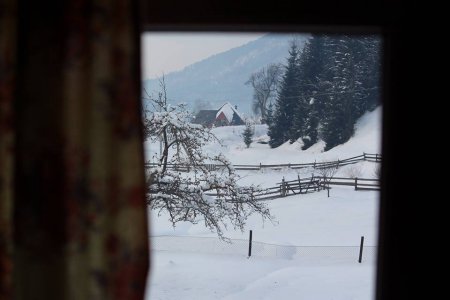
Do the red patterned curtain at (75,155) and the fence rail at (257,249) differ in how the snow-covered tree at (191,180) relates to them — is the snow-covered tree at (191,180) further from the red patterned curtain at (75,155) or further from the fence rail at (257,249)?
the red patterned curtain at (75,155)

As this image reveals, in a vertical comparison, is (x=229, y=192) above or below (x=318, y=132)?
below

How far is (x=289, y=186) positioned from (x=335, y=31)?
2.22ft

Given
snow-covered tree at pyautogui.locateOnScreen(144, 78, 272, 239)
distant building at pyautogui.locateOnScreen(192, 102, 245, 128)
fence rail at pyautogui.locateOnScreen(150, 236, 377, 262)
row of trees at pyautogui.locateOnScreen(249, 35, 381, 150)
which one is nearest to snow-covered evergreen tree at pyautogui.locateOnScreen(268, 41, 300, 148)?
row of trees at pyautogui.locateOnScreen(249, 35, 381, 150)

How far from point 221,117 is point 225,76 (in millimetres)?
129

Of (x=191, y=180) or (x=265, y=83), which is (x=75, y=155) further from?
(x=191, y=180)

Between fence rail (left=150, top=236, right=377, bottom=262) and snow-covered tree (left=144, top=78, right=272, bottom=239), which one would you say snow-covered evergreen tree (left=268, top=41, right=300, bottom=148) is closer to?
snow-covered tree (left=144, top=78, right=272, bottom=239)

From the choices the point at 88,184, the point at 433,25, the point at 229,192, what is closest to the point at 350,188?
the point at 229,192

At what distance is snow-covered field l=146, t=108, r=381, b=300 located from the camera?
1.40 meters

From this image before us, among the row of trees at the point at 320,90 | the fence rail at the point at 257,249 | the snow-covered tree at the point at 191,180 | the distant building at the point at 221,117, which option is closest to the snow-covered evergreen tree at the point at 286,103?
the row of trees at the point at 320,90

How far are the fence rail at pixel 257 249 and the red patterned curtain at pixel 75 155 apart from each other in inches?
32.1

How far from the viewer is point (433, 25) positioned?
774 millimetres

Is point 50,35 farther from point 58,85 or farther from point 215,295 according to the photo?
point 215,295

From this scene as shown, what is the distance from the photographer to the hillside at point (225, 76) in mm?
1205

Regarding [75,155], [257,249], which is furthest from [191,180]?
[75,155]
